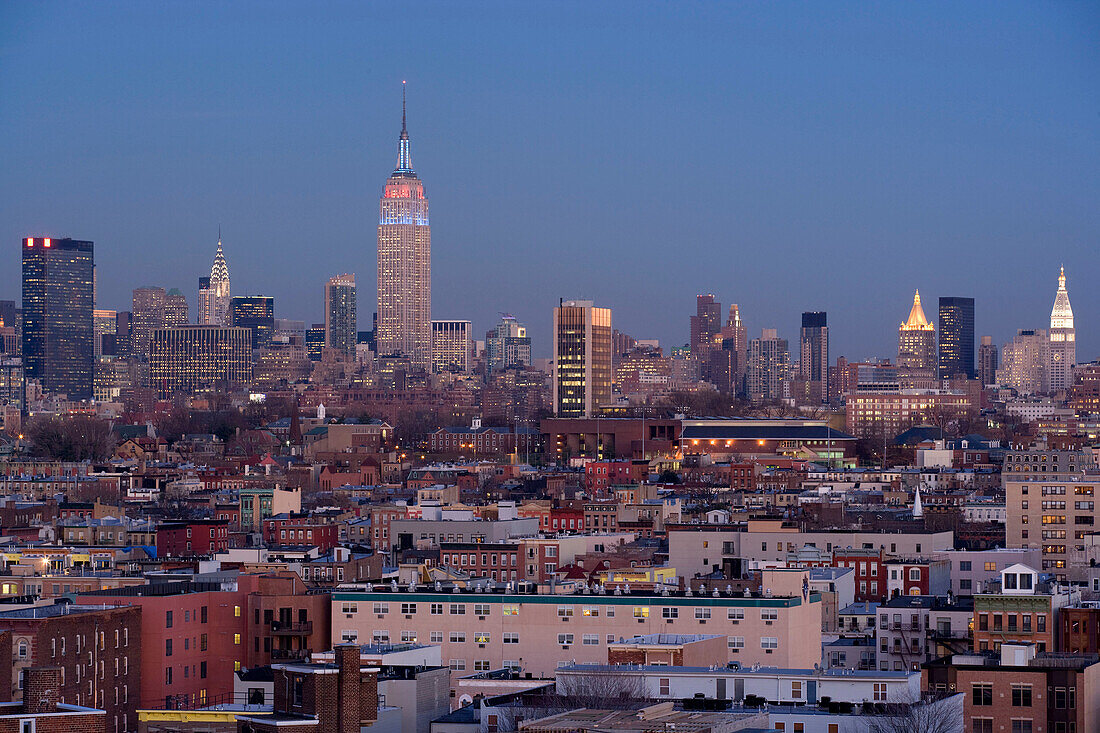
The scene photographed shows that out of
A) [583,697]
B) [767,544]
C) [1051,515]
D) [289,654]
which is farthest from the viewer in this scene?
[1051,515]

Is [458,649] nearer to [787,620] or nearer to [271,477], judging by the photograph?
[787,620]

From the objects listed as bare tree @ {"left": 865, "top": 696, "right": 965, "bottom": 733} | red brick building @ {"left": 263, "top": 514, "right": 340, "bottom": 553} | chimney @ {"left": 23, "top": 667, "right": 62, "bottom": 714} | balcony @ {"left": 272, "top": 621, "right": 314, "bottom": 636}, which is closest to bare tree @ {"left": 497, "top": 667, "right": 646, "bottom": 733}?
bare tree @ {"left": 865, "top": 696, "right": 965, "bottom": 733}

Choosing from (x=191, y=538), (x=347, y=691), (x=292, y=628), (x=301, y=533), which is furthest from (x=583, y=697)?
(x=301, y=533)

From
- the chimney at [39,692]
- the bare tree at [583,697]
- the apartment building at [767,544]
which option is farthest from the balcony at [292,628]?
the apartment building at [767,544]

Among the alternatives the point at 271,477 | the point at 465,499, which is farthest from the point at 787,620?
the point at 271,477

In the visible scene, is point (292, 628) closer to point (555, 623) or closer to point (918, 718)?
point (555, 623)

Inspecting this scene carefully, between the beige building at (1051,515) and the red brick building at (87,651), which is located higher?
the beige building at (1051,515)

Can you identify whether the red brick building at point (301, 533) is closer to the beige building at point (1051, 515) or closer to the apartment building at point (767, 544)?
the apartment building at point (767, 544)

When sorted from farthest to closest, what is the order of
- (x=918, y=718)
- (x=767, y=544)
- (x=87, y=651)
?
(x=767, y=544), (x=87, y=651), (x=918, y=718)
